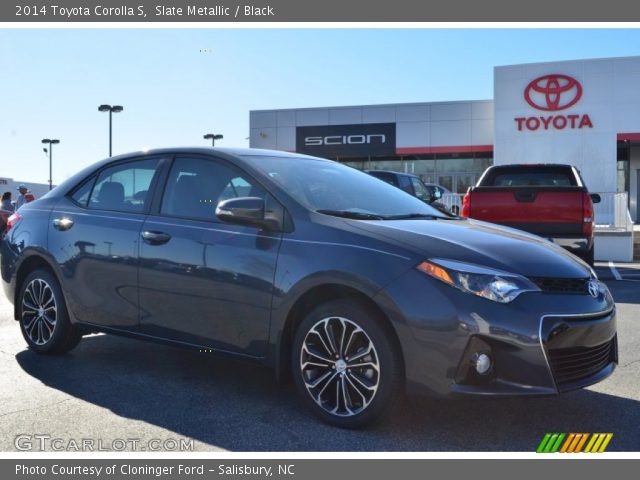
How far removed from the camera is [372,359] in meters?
3.42

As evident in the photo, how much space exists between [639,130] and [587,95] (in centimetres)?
227

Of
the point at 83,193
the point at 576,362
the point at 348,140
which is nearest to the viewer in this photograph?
the point at 576,362

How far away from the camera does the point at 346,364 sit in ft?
11.6

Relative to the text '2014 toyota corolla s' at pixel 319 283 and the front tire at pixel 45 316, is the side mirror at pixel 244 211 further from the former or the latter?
the front tire at pixel 45 316

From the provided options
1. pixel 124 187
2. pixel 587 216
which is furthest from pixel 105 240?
pixel 587 216

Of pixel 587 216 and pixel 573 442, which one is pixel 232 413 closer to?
pixel 573 442

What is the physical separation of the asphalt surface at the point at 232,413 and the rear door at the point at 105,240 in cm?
49

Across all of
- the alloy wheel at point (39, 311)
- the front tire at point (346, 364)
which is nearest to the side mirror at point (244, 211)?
the front tire at point (346, 364)

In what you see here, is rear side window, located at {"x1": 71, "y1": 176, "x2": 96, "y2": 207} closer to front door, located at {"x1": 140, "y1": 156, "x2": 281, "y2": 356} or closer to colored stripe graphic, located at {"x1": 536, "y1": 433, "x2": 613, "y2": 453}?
front door, located at {"x1": 140, "y1": 156, "x2": 281, "y2": 356}

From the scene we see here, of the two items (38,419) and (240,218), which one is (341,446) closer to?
(240,218)

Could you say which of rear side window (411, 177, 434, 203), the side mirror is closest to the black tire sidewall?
the side mirror

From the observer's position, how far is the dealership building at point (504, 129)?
958 inches

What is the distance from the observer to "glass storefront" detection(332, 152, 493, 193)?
1157 inches

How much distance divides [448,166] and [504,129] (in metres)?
4.76
